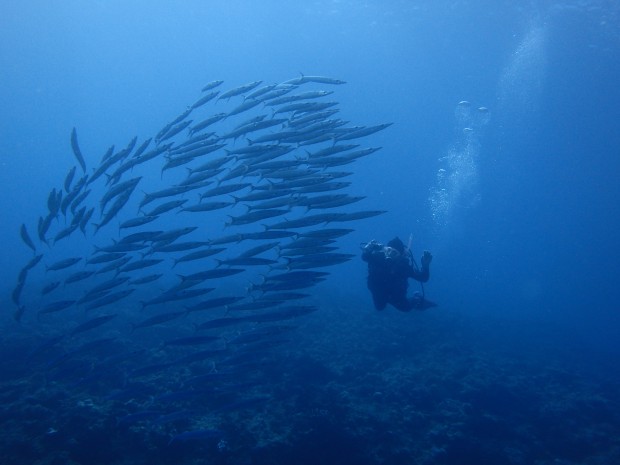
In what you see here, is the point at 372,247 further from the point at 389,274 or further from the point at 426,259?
the point at 426,259

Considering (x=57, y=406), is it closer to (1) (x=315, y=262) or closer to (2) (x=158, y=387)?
(2) (x=158, y=387)

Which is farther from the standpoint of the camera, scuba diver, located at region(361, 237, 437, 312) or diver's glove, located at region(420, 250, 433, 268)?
diver's glove, located at region(420, 250, 433, 268)

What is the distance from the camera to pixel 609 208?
7088 cm

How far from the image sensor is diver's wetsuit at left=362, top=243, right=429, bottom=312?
8.44m

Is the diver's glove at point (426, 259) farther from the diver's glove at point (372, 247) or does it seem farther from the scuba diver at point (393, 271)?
the diver's glove at point (372, 247)

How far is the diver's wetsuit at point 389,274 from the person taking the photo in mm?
8438

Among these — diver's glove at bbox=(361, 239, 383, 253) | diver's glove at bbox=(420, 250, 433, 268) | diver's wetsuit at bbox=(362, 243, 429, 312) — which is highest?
diver's glove at bbox=(361, 239, 383, 253)

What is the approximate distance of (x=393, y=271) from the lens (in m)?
8.51

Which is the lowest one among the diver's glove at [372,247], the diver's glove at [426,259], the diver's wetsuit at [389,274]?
the diver's wetsuit at [389,274]

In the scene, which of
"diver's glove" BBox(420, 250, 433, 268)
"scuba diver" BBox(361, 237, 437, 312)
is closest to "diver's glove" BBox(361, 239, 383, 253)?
"scuba diver" BBox(361, 237, 437, 312)

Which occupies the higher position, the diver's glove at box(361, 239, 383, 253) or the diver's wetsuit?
the diver's glove at box(361, 239, 383, 253)

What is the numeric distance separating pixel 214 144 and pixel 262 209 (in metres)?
1.70

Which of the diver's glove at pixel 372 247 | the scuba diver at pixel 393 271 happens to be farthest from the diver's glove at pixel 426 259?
the diver's glove at pixel 372 247

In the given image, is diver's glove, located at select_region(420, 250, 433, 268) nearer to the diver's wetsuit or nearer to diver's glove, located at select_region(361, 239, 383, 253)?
the diver's wetsuit
